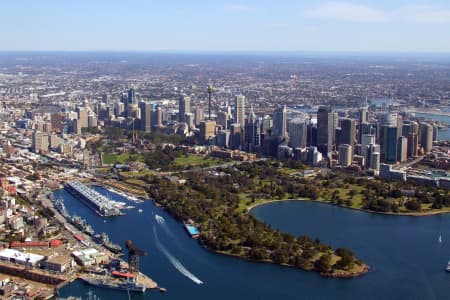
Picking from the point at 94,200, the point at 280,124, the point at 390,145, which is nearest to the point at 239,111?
the point at 280,124

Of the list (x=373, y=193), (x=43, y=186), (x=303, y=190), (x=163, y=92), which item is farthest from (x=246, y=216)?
(x=163, y=92)

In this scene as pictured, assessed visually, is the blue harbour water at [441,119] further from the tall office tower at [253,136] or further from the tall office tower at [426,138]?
the tall office tower at [253,136]

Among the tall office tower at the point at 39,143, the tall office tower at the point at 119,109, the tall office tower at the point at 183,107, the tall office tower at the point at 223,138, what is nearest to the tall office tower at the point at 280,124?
the tall office tower at the point at 223,138

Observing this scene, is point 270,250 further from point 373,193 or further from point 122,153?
point 122,153

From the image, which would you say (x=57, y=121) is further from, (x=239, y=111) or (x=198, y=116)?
(x=239, y=111)

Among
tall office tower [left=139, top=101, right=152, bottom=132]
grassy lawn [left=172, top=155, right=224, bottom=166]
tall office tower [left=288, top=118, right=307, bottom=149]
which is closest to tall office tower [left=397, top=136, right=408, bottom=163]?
tall office tower [left=288, top=118, right=307, bottom=149]
